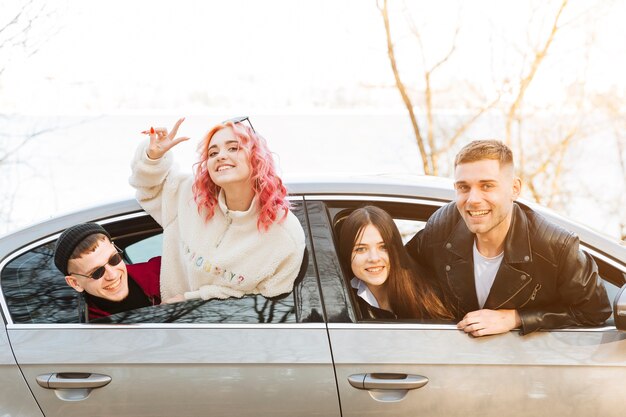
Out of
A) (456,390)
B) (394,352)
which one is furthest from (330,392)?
(456,390)

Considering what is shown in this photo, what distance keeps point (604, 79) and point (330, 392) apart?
18.1 feet

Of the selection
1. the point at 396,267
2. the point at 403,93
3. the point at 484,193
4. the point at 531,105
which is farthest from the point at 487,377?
the point at 531,105

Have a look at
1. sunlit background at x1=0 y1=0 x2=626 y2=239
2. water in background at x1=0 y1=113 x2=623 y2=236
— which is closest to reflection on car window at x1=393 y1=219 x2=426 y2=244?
water in background at x1=0 y1=113 x2=623 y2=236

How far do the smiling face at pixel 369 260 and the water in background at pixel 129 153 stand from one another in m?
3.53

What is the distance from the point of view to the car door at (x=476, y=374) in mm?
2650

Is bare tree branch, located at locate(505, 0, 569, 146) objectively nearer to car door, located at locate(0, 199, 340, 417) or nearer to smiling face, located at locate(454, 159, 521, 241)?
smiling face, located at locate(454, 159, 521, 241)

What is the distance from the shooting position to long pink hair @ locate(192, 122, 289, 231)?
2951mm

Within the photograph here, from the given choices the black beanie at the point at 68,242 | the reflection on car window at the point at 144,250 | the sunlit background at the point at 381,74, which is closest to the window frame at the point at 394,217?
the reflection on car window at the point at 144,250

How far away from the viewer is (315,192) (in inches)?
119

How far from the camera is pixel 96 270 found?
2.99 metres

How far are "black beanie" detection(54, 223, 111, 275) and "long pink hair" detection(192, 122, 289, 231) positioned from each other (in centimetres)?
45

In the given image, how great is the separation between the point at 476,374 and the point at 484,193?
0.66m

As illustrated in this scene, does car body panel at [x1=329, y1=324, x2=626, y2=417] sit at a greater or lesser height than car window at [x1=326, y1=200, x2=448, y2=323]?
lesser

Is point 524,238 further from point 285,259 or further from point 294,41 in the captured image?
point 294,41
